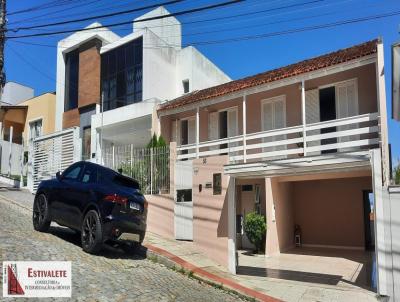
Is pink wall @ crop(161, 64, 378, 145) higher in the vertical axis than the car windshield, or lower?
higher

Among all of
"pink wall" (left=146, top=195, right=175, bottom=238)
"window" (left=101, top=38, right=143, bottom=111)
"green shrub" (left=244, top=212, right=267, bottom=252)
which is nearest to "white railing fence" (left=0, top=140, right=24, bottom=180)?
"window" (left=101, top=38, right=143, bottom=111)

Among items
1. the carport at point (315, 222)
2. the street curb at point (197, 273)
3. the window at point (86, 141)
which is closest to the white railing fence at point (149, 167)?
the carport at point (315, 222)

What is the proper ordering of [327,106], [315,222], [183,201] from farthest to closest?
[315,222] → [183,201] → [327,106]

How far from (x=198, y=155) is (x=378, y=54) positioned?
6.88 metres

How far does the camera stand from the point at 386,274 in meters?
9.77

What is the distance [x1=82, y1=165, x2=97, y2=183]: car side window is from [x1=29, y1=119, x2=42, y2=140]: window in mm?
20779

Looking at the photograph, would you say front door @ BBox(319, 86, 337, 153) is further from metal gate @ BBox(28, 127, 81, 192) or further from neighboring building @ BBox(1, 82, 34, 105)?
neighboring building @ BBox(1, 82, 34, 105)

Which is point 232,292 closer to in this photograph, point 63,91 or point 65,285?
point 65,285

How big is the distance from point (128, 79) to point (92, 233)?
1375cm

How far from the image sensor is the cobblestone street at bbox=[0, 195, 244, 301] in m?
Result: 7.47

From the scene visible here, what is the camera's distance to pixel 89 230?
9.78 metres

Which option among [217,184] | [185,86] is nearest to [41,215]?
[217,184]

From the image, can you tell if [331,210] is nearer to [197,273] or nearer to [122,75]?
[197,273]

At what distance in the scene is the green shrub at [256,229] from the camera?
51.4ft
